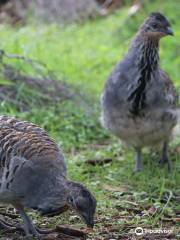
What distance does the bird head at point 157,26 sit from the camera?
6.79 meters

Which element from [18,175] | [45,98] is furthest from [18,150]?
[45,98]

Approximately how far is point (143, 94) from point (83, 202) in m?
2.40

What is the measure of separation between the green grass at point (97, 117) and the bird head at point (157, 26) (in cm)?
130

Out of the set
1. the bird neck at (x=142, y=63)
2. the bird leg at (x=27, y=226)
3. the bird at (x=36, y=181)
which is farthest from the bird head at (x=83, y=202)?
the bird neck at (x=142, y=63)

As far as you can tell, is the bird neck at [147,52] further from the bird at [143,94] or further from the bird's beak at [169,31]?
the bird's beak at [169,31]

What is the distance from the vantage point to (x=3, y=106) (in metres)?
7.71

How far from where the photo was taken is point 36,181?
4.73 m

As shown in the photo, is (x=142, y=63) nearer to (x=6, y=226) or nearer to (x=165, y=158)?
(x=165, y=158)

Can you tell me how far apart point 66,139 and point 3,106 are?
771 mm

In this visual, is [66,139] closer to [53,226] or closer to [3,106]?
[3,106]

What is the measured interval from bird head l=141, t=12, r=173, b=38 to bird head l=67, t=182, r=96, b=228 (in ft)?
8.56

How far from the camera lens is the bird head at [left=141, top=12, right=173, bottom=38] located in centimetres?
679

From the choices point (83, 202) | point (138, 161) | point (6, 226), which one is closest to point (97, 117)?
point (138, 161)

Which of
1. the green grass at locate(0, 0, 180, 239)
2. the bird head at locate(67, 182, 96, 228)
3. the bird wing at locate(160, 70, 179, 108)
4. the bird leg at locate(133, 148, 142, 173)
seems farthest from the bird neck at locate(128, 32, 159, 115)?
the bird head at locate(67, 182, 96, 228)
